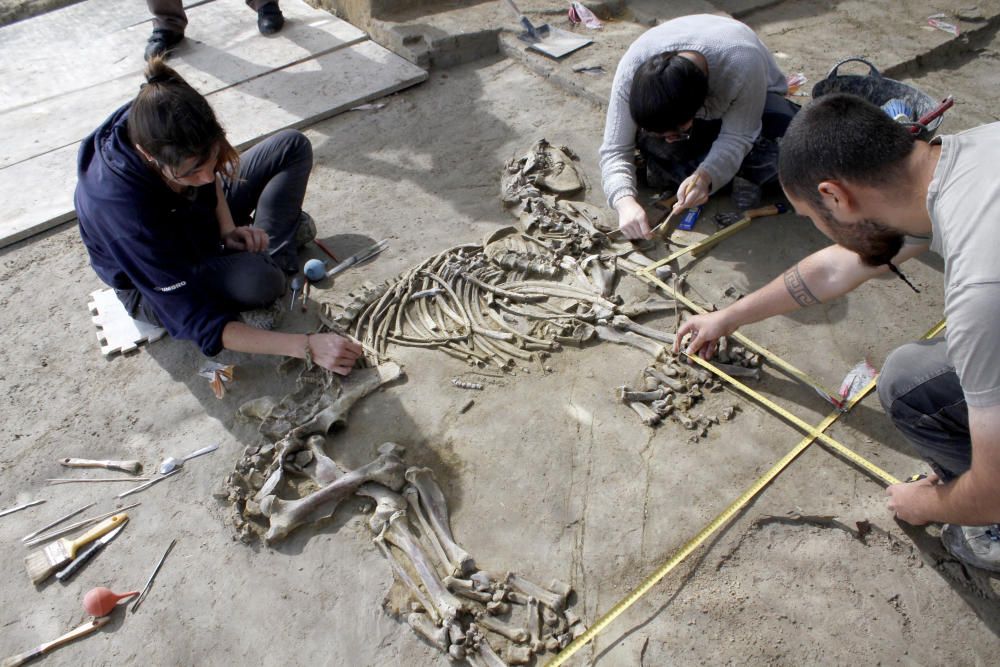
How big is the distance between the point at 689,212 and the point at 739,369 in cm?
131

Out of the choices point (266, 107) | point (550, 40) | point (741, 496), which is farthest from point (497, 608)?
point (550, 40)

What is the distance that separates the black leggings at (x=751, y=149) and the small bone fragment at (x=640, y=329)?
1.27 m

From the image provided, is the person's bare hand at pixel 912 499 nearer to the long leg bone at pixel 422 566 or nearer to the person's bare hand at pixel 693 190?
the long leg bone at pixel 422 566

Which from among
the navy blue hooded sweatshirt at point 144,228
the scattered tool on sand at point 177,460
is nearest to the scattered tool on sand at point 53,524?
the scattered tool on sand at point 177,460

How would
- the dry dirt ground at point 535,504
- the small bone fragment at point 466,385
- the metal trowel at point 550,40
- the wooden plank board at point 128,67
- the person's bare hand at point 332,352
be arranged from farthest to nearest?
1. the metal trowel at point 550,40
2. the wooden plank board at point 128,67
3. the small bone fragment at point 466,385
4. the person's bare hand at point 332,352
5. the dry dirt ground at point 535,504

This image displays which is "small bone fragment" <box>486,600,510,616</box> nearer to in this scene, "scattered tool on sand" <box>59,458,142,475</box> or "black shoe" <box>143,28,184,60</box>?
"scattered tool on sand" <box>59,458,142,475</box>

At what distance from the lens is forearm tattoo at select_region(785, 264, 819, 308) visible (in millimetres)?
2939

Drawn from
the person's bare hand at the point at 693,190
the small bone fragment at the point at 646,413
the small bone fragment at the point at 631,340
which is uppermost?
the person's bare hand at the point at 693,190

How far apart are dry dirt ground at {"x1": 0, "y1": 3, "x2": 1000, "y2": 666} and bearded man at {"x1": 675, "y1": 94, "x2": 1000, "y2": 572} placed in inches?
14.3

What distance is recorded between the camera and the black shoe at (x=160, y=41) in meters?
6.07

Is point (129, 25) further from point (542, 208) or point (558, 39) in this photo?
point (542, 208)

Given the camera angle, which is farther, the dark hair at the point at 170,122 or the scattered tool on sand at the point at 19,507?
the scattered tool on sand at the point at 19,507

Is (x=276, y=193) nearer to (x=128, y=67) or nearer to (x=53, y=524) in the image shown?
(x=53, y=524)

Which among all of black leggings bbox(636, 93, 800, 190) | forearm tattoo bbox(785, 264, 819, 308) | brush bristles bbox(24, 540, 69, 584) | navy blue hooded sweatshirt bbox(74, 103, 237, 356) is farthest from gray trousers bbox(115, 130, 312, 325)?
forearm tattoo bbox(785, 264, 819, 308)
